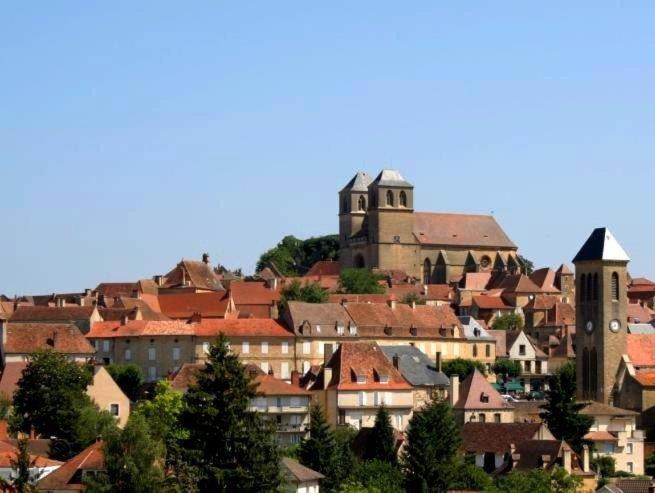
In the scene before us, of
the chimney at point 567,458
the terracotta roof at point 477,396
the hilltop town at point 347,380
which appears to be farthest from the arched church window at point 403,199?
the chimney at point 567,458

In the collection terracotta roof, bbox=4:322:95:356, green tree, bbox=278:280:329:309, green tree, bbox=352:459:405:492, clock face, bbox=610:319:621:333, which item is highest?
green tree, bbox=278:280:329:309

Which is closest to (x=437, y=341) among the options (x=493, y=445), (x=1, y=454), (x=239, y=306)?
(x=239, y=306)

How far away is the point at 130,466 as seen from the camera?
179 ft

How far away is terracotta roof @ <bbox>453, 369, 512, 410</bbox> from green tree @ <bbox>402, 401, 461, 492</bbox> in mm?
12730

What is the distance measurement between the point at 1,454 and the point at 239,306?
189 ft

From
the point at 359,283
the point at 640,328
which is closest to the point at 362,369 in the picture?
the point at 640,328

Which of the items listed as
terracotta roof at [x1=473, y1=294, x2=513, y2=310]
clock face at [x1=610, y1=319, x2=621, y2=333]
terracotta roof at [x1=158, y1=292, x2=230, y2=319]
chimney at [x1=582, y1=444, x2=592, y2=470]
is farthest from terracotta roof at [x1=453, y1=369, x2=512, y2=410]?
terracotta roof at [x1=473, y1=294, x2=513, y2=310]

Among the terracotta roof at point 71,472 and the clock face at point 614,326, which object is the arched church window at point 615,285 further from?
the terracotta roof at point 71,472

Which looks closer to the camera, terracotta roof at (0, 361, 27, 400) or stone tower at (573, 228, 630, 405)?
terracotta roof at (0, 361, 27, 400)

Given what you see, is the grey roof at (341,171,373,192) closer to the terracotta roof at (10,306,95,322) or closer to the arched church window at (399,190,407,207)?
the arched church window at (399,190,407,207)

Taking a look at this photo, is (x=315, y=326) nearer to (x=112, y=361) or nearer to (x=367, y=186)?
(x=112, y=361)

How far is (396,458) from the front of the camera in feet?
261

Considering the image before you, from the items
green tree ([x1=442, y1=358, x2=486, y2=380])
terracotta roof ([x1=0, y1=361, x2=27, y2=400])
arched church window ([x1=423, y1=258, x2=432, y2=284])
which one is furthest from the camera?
arched church window ([x1=423, y1=258, x2=432, y2=284])

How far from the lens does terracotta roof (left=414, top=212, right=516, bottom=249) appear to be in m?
170
